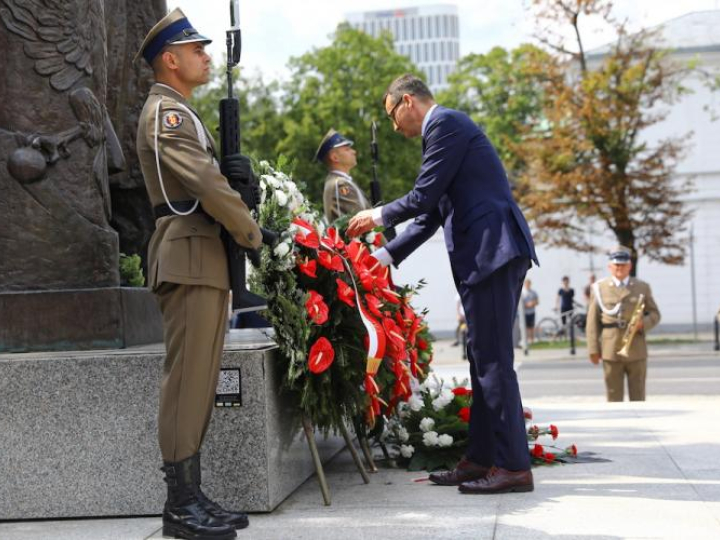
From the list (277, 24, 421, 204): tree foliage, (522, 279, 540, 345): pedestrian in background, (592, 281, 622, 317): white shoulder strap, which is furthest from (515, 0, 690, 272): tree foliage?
(592, 281, 622, 317): white shoulder strap

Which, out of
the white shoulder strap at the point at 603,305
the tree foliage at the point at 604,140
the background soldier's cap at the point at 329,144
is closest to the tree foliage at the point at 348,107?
the tree foliage at the point at 604,140

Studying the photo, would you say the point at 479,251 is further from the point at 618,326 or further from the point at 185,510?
the point at 618,326

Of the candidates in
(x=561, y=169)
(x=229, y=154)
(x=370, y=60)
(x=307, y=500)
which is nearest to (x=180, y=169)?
(x=229, y=154)

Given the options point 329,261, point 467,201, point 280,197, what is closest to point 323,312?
point 329,261

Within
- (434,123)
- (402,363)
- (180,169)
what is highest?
(434,123)

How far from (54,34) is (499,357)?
2.83 meters

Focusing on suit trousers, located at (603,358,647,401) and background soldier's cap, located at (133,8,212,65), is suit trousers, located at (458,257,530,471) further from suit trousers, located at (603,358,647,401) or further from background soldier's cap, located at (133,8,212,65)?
suit trousers, located at (603,358,647,401)

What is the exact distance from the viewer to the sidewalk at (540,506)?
4.56 meters

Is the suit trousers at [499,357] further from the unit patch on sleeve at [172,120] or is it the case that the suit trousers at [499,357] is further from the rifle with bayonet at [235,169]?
the unit patch on sleeve at [172,120]

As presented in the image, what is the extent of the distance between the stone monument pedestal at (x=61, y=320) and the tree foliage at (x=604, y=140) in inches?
882

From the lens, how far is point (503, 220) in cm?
550

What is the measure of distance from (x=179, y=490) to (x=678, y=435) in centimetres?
404

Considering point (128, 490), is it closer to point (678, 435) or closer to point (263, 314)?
point (263, 314)

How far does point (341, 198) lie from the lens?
8.62 m
